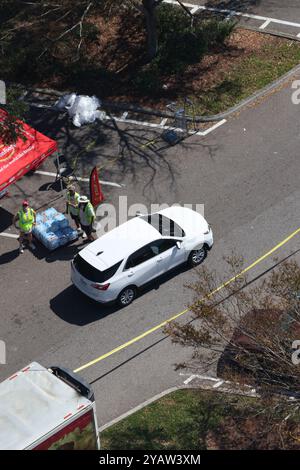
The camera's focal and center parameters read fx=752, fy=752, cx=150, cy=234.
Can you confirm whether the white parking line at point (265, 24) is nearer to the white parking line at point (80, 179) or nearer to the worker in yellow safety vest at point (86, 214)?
the white parking line at point (80, 179)

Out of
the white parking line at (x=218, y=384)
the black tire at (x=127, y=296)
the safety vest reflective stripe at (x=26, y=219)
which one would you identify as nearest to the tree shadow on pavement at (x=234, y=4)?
the safety vest reflective stripe at (x=26, y=219)

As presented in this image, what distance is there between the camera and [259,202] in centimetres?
2380

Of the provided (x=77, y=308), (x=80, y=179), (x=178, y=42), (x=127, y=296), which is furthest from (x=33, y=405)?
(x=178, y=42)

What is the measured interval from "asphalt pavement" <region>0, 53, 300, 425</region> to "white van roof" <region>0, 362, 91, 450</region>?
272 centimetres

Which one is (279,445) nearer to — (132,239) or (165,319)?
(165,319)

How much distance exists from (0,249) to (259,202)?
8185 millimetres

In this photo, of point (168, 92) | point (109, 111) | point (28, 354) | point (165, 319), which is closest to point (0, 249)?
point (28, 354)

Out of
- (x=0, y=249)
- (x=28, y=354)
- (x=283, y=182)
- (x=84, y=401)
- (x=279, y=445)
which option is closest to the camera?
(x=84, y=401)

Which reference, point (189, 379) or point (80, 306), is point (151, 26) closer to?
point (80, 306)

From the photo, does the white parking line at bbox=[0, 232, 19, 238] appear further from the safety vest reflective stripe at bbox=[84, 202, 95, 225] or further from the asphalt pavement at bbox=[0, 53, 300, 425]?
the safety vest reflective stripe at bbox=[84, 202, 95, 225]

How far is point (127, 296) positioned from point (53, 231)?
3547mm

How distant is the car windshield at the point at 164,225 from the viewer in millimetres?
21141

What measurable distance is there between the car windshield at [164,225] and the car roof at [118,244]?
0.20 m

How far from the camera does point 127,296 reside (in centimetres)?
2062
